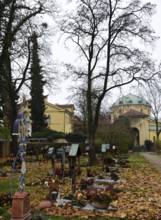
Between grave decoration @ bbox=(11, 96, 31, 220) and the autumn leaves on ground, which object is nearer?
grave decoration @ bbox=(11, 96, 31, 220)

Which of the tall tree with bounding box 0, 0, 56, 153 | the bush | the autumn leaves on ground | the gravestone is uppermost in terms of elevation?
the tall tree with bounding box 0, 0, 56, 153

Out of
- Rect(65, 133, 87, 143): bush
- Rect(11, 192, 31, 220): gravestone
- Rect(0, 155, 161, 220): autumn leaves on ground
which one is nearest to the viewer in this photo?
Rect(11, 192, 31, 220): gravestone

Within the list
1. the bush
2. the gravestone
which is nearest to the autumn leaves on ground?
the gravestone

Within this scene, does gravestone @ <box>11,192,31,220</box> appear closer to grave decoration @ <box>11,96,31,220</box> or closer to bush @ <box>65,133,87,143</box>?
grave decoration @ <box>11,96,31,220</box>

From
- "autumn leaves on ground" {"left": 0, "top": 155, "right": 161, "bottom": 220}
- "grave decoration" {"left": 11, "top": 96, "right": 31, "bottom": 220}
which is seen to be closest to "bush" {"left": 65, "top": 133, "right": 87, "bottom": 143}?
"autumn leaves on ground" {"left": 0, "top": 155, "right": 161, "bottom": 220}

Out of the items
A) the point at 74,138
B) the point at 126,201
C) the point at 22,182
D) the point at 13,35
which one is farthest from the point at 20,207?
the point at 74,138

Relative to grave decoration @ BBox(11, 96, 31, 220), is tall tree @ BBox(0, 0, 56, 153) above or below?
above

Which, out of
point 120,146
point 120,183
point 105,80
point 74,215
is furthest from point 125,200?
point 120,146

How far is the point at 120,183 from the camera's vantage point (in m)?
12.5

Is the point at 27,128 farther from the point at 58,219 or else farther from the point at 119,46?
the point at 119,46

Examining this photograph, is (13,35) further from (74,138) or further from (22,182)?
(74,138)

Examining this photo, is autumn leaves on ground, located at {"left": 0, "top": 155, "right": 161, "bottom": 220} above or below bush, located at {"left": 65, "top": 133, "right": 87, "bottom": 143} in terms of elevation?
below

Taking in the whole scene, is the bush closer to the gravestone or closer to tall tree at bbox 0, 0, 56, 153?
tall tree at bbox 0, 0, 56, 153

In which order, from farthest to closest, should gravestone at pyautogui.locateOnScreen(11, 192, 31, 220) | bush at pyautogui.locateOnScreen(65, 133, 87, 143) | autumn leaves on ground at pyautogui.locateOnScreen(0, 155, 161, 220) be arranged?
bush at pyautogui.locateOnScreen(65, 133, 87, 143) < autumn leaves on ground at pyautogui.locateOnScreen(0, 155, 161, 220) < gravestone at pyautogui.locateOnScreen(11, 192, 31, 220)
